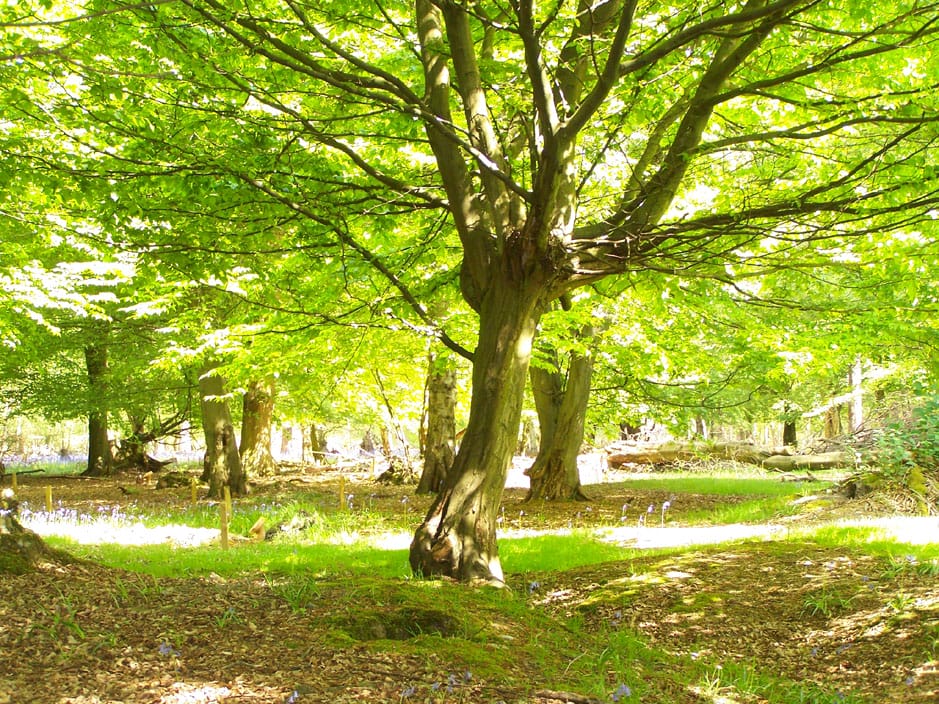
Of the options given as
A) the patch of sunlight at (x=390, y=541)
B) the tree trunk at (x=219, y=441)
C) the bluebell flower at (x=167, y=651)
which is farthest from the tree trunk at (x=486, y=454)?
the tree trunk at (x=219, y=441)

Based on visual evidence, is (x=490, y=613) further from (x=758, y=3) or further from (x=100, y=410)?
(x=100, y=410)

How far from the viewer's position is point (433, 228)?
26.0 ft

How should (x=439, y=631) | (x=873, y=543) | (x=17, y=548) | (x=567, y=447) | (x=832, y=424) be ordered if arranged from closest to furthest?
(x=439, y=631), (x=17, y=548), (x=873, y=543), (x=567, y=447), (x=832, y=424)

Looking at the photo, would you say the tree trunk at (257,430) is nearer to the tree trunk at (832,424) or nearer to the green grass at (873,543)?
the green grass at (873,543)

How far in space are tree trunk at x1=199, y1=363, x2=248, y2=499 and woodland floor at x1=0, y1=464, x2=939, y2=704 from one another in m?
10.3

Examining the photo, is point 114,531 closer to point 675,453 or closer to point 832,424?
point 675,453

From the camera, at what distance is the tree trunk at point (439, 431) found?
587 inches

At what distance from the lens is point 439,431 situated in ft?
48.9

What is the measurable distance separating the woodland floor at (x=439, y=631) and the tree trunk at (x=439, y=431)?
7989mm

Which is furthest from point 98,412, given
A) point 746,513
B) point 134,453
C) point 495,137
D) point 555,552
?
point 495,137

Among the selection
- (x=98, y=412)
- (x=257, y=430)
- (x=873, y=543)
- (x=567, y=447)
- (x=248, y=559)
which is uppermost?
(x=98, y=412)

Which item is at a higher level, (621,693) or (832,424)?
(832,424)

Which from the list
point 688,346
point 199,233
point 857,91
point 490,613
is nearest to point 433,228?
point 199,233

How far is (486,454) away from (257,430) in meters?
15.5
